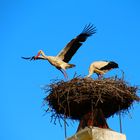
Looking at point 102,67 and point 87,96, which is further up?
point 102,67

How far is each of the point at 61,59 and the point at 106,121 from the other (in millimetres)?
2741

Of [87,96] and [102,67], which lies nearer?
[87,96]

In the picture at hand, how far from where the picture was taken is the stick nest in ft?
38.5

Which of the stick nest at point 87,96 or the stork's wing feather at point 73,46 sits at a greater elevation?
the stork's wing feather at point 73,46

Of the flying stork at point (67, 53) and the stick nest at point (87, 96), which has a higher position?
the flying stork at point (67, 53)

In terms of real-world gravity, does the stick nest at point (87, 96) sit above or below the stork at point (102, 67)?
below

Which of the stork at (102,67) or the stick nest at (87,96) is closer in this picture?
the stick nest at (87,96)

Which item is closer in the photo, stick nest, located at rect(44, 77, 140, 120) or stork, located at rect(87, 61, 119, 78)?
stick nest, located at rect(44, 77, 140, 120)

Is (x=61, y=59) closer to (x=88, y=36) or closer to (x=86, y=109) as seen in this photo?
(x=88, y=36)

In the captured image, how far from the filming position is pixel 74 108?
1240 cm

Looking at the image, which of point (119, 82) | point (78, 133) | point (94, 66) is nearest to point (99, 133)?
point (78, 133)

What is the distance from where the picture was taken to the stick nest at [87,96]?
38.5 ft

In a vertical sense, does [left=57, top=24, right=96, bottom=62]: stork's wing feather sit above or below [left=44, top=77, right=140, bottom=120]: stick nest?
above

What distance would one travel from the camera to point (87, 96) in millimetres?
11750
